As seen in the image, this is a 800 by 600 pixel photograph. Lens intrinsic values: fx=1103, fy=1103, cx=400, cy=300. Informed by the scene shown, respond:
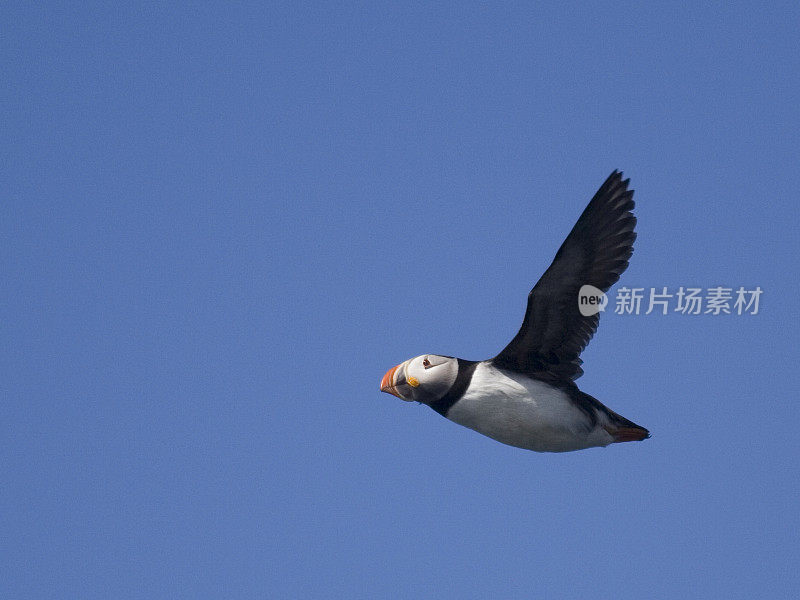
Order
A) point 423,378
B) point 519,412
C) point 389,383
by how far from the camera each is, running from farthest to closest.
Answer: point 389,383 → point 423,378 → point 519,412

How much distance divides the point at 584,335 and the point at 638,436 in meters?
0.83

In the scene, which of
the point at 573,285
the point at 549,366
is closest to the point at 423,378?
the point at 549,366

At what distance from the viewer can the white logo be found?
707 centimetres

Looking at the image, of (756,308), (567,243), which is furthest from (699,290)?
(567,243)

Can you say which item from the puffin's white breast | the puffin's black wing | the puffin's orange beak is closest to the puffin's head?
the puffin's orange beak

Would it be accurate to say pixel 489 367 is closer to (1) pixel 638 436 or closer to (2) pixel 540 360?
(2) pixel 540 360

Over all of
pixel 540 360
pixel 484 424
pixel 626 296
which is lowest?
pixel 484 424

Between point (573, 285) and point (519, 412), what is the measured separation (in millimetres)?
886

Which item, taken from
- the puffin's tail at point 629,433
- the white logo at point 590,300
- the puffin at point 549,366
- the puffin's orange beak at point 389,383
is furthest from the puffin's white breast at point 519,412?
the white logo at point 590,300

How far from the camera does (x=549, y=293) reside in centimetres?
707

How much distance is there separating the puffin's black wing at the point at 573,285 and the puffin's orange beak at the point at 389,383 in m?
0.67

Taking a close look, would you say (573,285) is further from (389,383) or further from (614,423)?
(389,383)

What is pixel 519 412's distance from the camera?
7.04m

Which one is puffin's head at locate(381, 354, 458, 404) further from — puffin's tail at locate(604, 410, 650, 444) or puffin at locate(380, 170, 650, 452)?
puffin's tail at locate(604, 410, 650, 444)
